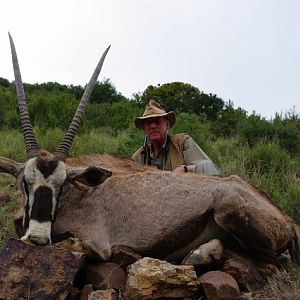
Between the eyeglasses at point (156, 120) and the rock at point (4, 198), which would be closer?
the eyeglasses at point (156, 120)

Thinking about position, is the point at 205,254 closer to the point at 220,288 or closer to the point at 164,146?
the point at 220,288

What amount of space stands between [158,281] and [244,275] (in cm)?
74

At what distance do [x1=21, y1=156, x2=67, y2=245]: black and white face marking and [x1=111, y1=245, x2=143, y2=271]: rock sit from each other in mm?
555

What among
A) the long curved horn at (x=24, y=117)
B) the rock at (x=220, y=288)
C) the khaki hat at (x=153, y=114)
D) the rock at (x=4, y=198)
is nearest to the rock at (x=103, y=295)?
the rock at (x=220, y=288)

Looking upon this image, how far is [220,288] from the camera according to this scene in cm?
385

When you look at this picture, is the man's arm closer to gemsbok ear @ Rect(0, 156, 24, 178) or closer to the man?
the man

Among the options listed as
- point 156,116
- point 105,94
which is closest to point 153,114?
point 156,116

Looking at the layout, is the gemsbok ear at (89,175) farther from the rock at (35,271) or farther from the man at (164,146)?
the man at (164,146)

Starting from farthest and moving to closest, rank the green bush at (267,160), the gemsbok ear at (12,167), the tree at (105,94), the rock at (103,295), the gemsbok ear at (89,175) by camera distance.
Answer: the tree at (105,94) < the green bush at (267,160) < the gemsbok ear at (12,167) < the gemsbok ear at (89,175) < the rock at (103,295)

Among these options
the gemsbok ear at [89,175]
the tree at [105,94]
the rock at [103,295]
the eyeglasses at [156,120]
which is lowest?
the rock at [103,295]

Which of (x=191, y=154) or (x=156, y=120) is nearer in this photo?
(x=191, y=154)

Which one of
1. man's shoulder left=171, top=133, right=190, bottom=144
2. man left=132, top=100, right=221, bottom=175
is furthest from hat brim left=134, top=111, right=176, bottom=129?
man's shoulder left=171, top=133, right=190, bottom=144

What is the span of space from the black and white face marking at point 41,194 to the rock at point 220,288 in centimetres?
127

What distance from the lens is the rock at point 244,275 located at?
4.14 metres
